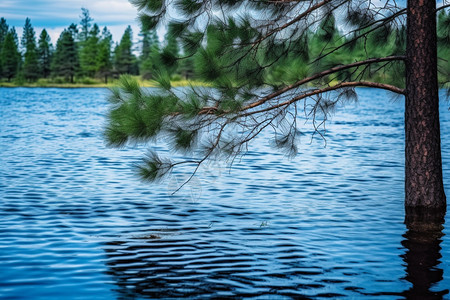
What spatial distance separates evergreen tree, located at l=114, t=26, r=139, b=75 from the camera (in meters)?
107

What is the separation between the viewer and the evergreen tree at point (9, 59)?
103m

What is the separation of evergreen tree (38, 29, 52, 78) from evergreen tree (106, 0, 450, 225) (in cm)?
10026

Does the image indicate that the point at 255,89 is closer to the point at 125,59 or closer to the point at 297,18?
the point at 297,18

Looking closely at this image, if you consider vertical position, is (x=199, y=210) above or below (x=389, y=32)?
below

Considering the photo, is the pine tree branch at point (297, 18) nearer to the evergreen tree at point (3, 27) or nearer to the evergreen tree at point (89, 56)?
the evergreen tree at point (89, 56)

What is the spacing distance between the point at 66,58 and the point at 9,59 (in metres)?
8.92

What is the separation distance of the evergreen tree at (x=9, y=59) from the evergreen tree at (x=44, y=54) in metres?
3.45

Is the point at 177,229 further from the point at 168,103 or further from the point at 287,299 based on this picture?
the point at 287,299

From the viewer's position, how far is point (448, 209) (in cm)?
1188

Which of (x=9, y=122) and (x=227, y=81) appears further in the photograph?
(x=9, y=122)

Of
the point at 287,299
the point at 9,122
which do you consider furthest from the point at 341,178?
the point at 9,122

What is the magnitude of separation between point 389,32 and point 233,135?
380 cm

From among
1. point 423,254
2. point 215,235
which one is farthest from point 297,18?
point 423,254

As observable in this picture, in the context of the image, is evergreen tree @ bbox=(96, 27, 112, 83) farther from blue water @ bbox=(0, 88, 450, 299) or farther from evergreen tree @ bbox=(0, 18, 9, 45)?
blue water @ bbox=(0, 88, 450, 299)
